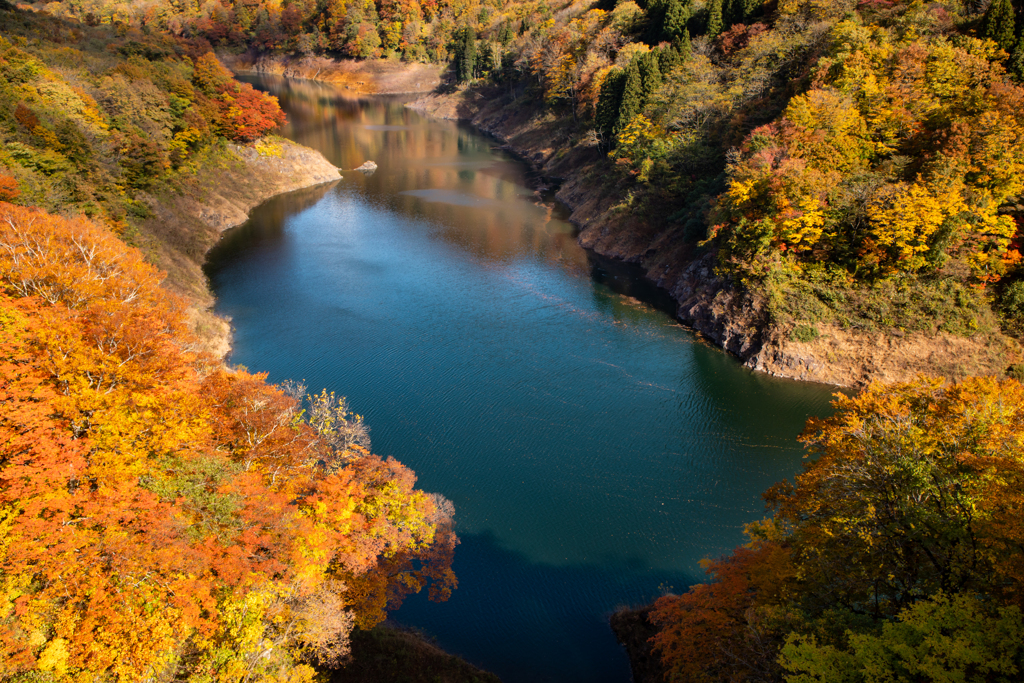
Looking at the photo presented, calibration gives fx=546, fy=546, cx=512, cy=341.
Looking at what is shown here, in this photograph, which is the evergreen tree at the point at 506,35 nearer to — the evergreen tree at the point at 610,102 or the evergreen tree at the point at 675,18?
the evergreen tree at the point at 675,18

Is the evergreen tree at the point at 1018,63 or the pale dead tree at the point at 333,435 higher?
the evergreen tree at the point at 1018,63

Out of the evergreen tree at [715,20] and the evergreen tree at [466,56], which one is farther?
the evergreen tree at [466,56]

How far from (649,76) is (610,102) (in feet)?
17.1

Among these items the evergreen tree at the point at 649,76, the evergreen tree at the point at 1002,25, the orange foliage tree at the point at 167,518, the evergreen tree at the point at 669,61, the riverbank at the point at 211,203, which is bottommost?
the riverbank at the point at 211,203

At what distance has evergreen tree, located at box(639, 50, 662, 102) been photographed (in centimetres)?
6081

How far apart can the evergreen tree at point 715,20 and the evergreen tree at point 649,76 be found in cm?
1115

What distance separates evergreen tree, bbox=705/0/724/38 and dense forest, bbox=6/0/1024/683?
43.5ft

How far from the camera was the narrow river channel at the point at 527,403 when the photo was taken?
832 inches

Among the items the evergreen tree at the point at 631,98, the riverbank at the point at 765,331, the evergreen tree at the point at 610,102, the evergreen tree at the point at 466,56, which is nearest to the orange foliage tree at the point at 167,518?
the riverbank at the point at 765,331

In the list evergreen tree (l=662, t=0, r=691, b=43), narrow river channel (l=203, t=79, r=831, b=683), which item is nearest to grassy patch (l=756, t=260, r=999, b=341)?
narrow river channel (l=203, t=79, r=831, b=683)

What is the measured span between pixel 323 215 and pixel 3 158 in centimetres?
3147

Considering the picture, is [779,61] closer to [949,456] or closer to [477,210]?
[477,210]

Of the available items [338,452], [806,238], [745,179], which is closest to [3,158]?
[338,452]

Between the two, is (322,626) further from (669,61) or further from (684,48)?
(684,48)
